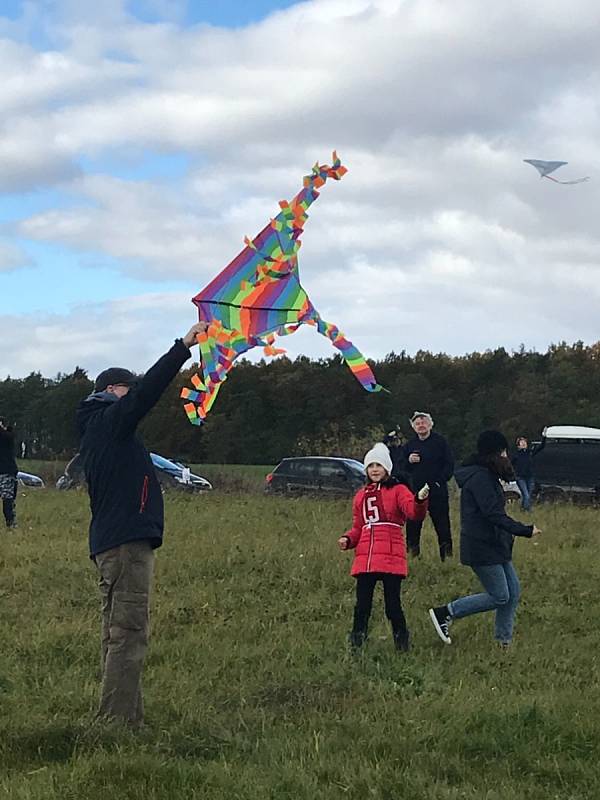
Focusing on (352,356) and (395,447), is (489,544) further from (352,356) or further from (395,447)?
(395,447)

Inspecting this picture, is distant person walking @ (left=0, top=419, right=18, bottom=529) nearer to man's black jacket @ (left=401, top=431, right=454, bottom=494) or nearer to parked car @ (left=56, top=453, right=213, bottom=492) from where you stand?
man's black jacket @ (left=401, top=431, right=454, bottom=494)

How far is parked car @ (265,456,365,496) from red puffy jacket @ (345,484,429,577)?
1748 cm

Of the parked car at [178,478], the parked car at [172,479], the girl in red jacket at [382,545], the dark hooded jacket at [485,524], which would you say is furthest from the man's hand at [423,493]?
the parked car at [178,478]

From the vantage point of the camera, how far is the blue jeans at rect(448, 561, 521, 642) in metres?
7.81

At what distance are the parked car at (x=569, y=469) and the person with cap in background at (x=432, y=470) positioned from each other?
44.9 ft

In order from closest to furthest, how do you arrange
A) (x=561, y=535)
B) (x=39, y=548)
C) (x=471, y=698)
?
(x=471, y=698) < (x=39, y=548) < (x=561, y=535)

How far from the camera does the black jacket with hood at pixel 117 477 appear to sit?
18.4 feet

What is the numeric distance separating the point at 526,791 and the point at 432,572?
6105mm

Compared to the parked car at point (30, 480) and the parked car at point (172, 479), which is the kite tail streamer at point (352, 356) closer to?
the parked car at point (172, 479)

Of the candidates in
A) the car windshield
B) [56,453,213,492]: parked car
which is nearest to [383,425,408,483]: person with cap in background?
[56,453,213,492]: parked car

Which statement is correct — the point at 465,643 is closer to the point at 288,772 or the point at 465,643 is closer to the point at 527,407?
the point at 288,772

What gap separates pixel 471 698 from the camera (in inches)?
242

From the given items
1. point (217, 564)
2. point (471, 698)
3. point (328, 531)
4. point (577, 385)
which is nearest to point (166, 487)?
point (328, 531)

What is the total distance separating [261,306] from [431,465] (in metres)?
4.79
